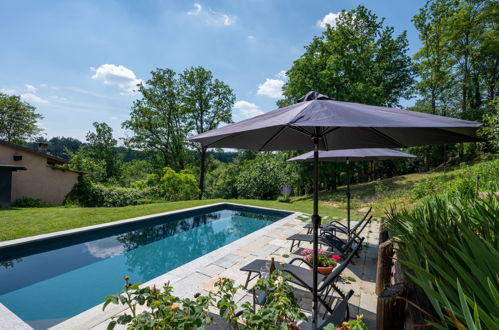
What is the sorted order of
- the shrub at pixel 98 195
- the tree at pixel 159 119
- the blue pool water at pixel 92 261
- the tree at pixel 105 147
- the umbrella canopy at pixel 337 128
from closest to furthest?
the umbrella canopy at pixel 337 128 → the blue pool water at pixel 92 261 → the shrub at pixel 98 195 → the tree at pixel 159 119 → the tree at pixel 105 147

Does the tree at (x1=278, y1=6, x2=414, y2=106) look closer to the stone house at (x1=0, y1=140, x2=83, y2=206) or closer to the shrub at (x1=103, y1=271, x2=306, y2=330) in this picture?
the shrub at (x1=103, y1=271, x2=306, y2=330)

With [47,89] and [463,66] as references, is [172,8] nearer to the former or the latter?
[47,89]

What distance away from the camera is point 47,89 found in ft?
54.3

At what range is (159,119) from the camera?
22156mm

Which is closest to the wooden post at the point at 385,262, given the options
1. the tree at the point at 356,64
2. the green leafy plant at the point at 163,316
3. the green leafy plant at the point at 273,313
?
the green leafy plant at the point at 273,313

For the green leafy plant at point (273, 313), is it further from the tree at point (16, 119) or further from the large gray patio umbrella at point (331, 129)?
the tree at point (16, 119)

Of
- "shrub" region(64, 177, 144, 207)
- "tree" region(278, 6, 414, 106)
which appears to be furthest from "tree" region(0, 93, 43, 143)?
"tree" region(278, 6, 414, 106)

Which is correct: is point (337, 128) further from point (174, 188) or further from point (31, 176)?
point (31, 176)

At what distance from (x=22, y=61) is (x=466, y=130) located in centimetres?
1703

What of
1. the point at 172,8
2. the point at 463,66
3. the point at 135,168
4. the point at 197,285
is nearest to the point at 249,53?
the point at 172,8

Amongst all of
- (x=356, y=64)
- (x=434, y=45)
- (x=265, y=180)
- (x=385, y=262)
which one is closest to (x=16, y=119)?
(x=265, y=180)

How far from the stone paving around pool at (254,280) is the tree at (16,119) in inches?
1256

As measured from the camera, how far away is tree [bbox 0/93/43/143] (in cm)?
2391

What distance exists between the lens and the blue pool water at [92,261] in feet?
13.2
